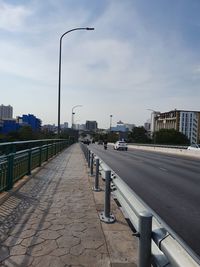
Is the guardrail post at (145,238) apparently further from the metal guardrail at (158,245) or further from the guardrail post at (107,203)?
the guardrail post at (107,203)

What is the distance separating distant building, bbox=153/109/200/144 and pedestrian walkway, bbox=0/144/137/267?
6394 inches

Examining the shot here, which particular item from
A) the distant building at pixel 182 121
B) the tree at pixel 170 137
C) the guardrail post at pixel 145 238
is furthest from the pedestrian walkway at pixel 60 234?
the distant building at pixel 182 121

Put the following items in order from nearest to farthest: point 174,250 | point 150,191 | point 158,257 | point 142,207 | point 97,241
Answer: point 174,250 < point 158,257 < point 142,207 < point 97,241 < point 150,191

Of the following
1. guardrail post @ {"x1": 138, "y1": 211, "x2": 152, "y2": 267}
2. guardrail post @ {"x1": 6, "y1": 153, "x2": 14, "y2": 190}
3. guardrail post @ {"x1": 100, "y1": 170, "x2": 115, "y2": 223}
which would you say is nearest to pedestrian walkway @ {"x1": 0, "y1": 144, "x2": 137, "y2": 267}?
guardrail post @ {"x1": 100, "y1": 170, "x2": 115, "y2": 223}

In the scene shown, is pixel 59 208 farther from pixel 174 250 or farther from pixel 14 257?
pixel 174 250

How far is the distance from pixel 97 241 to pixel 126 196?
4.52 feet

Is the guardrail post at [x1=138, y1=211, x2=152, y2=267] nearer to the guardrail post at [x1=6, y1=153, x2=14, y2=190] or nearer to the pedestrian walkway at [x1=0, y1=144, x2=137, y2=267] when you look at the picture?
the pedestrian walkway at [x1=0, y1=144, x2=137, y2=267]

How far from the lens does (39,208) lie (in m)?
7.22

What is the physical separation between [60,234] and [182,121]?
562 ft

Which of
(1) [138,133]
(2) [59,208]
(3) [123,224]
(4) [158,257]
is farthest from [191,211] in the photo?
(1) [138,133]

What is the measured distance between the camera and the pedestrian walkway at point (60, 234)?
450cm

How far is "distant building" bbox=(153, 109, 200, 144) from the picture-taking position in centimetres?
17012

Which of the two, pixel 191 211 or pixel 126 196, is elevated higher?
pixel 126 196

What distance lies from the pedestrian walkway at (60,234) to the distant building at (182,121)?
162m
